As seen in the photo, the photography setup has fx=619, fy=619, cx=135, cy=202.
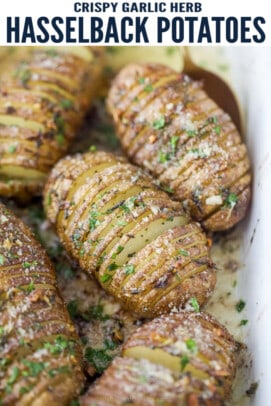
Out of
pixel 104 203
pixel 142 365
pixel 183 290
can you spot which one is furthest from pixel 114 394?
pixel 104 203

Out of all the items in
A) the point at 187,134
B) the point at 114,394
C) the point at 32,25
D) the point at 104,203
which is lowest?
the point at 114,394

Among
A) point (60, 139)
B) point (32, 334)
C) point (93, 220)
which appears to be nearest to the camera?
point (32, 334)

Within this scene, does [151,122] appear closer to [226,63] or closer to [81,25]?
[81,25]

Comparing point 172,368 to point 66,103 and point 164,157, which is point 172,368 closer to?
point 164,157

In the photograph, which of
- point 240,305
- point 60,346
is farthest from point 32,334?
point 240,305

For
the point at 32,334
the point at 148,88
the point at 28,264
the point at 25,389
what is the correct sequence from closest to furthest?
the point at 25,389 → the point at 32,334 → the point at 28,264 → the point at 148,88

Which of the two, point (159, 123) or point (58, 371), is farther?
point (159, 123)

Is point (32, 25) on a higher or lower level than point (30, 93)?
higher
